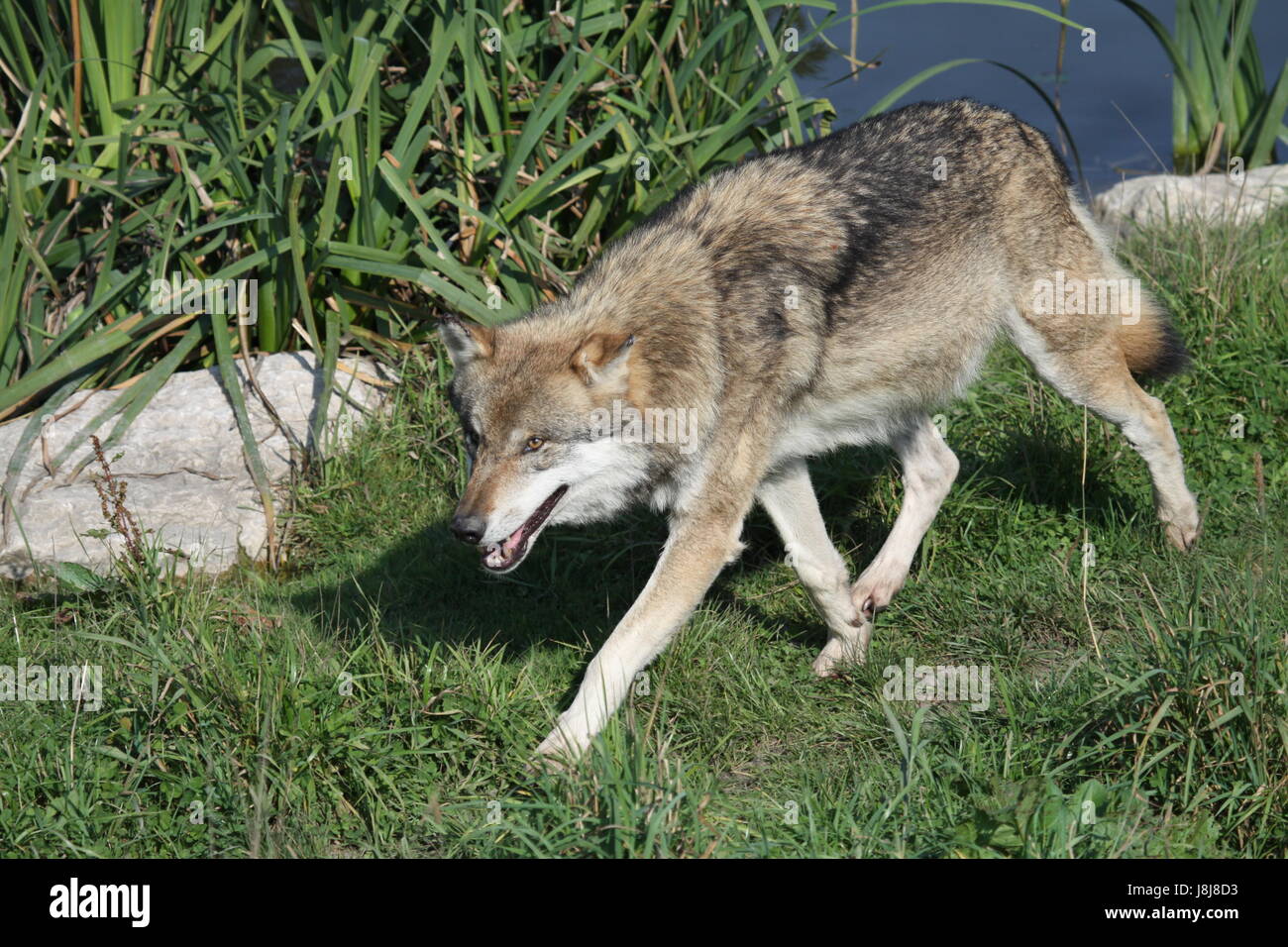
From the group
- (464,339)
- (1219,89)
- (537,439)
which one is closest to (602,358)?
(537,439)

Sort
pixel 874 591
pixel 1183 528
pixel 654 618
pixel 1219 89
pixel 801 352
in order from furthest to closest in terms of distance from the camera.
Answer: pixel 1219 89 → pixel 1183 528 → pixel 874 591 → pixel 801 352 → pixel 654 618

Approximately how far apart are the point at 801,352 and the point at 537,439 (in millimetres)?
1050

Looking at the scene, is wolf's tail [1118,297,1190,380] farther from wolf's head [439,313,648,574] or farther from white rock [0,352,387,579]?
white rock [0,352,387,579]

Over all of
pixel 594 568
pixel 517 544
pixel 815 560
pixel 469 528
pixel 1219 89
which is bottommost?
pixel 594 568

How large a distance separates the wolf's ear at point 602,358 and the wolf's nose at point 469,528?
59 centimetres

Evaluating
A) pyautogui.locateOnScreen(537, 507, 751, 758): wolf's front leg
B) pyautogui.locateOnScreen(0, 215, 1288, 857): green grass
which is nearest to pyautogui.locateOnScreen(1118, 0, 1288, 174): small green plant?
pyautogui.locateOnScreen(0, 215, 1288, 857): green grass

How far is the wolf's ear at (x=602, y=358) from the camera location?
161 inches

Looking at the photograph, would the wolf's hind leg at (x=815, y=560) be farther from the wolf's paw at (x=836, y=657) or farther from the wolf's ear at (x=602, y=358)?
Answer: the wolf's ear at (x=602, y=358)

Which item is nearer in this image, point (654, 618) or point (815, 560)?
point (654, 618)

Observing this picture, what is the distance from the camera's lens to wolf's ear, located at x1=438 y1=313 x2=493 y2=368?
14.0 ft

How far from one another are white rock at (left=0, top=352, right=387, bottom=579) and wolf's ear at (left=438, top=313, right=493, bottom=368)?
1778 millimetres

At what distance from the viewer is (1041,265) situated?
511cm

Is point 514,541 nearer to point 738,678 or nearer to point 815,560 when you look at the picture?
point 738,678

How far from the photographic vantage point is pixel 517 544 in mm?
4109
